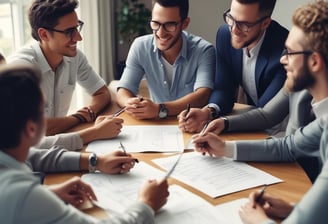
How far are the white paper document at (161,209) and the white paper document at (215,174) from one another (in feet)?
0.19

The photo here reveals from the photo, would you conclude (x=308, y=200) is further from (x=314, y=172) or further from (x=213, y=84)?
(x=213, y=84)

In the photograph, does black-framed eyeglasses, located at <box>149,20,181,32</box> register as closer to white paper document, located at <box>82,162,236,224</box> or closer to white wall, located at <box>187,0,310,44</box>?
white paper document, located at <box>82,162,236,224</box>

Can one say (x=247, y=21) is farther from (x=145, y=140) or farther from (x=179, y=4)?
(x=145, y=140)

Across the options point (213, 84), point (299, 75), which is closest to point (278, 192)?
point (299, 75)

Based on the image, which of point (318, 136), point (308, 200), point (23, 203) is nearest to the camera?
point (23, 203)

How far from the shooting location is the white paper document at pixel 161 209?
106 cm

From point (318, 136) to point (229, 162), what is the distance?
0.31m

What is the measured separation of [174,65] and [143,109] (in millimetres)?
516

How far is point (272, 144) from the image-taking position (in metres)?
1.46

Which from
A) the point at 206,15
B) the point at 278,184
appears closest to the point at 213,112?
the point at 278,184

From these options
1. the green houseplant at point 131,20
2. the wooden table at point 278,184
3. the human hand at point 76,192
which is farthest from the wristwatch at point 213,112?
the green houseplant at point 131,20

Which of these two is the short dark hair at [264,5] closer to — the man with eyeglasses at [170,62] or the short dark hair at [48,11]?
the man with eyeglasses at [170,62]

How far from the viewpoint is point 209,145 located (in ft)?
4.77

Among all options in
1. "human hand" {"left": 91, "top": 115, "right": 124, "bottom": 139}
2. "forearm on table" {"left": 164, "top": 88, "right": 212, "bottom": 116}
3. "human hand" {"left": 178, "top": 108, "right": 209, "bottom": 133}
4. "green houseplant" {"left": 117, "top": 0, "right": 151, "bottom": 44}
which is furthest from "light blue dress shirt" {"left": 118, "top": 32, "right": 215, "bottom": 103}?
"green houseplant" {"left": 117, "top": 0, "right": 151, "bottom": 44}
